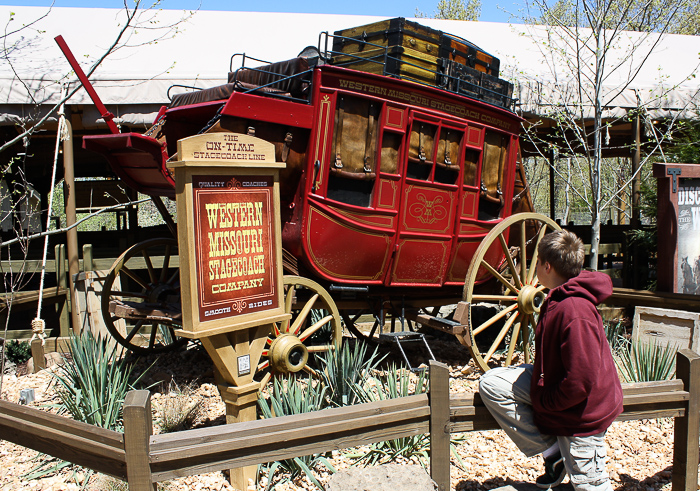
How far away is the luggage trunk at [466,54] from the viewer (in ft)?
16.8

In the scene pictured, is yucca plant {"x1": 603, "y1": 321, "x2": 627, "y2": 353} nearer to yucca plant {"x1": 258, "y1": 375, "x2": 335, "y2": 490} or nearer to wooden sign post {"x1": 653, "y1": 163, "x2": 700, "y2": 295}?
wooden sign post {"x1": 653, "y1": 163, "x2": 700, "y2": 295}

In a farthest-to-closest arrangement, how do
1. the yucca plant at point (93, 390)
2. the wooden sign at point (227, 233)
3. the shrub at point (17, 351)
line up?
the shrub at point (17, 351)
the yucca plant at point (93, 390)
the wooden sign at point (227, 233)

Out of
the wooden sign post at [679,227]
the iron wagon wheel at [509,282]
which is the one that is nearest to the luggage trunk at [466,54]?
the iron wagon wheel at [509,282]

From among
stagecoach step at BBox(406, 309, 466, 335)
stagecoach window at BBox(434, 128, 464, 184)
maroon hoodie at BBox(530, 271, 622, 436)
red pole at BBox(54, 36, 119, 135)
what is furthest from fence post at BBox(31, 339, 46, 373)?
maroon hoodie at BBox(530, 271, 622, 436)

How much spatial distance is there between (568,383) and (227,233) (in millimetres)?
1898

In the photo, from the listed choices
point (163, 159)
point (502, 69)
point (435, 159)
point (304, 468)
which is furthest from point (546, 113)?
point (304, 468)

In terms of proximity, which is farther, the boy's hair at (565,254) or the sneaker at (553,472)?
the sneaker at (553,472)

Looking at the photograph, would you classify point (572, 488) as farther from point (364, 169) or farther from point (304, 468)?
point (364, 169)

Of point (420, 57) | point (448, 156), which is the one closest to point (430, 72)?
point (420, 57)

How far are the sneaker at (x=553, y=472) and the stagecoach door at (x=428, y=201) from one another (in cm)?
230

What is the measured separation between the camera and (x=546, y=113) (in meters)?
7.20

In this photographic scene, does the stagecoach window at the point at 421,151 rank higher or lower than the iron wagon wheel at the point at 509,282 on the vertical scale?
higher

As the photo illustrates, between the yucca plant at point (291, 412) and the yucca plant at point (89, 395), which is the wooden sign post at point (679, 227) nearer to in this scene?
the yucca plant at point (291, 412)

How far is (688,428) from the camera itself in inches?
125
